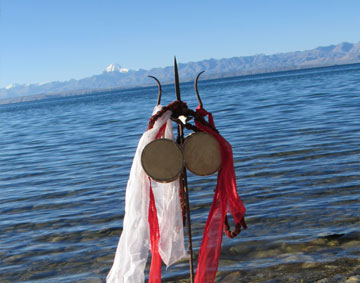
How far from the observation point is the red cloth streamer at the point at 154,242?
344 cm

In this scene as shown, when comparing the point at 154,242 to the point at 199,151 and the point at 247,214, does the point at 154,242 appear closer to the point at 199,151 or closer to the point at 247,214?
the point at 199,151

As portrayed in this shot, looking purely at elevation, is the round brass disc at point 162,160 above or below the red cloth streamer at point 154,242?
above

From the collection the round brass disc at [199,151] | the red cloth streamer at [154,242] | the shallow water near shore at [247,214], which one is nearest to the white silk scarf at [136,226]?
the red cloth streamer at [154,242]

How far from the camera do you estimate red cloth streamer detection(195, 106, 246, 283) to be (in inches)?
132

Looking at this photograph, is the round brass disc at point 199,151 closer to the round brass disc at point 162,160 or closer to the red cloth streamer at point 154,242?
the round brass disc at point 162,160

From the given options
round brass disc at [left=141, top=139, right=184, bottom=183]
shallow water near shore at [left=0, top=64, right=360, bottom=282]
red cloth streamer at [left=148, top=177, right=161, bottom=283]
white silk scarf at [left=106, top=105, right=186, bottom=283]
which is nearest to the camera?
round brass disc at [left=141, top=139, right=184, bottom=183]

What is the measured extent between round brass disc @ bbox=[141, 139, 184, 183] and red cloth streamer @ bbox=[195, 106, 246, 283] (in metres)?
0.31

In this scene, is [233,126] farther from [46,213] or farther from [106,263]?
[106,263]

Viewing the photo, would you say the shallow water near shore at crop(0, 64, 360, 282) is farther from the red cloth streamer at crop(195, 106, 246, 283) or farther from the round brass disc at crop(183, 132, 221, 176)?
the round brass disc at crop(183, 132, 221, 176)

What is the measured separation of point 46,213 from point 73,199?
86 centimetres

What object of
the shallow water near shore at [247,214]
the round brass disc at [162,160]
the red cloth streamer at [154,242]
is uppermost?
the round brass disc at [162,160]

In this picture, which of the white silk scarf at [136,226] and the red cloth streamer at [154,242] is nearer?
the white silk scarf at [136,226]

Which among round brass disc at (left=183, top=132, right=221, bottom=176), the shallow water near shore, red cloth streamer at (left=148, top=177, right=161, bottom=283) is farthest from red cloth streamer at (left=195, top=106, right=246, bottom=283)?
the shallow water near shore

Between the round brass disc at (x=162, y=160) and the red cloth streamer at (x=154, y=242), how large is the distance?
27 centimetres
